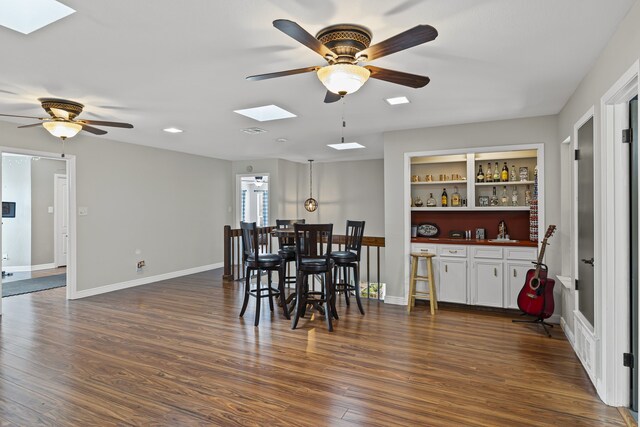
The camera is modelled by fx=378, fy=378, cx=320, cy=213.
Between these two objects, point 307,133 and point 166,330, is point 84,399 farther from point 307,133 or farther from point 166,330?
point 307,133

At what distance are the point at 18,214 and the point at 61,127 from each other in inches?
214

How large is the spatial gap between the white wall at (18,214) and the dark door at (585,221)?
31.8 ft

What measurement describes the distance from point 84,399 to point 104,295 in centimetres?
360

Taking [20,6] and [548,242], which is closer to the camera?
[20,6]

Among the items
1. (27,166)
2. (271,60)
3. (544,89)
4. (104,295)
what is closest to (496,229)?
(544,89)

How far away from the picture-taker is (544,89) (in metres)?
3.55

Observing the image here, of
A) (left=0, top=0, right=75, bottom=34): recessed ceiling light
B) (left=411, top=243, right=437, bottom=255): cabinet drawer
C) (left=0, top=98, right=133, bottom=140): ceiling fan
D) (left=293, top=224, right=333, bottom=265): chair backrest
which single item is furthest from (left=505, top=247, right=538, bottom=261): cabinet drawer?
(left=0, top=0, right=75, bottom=34): recessed ceiling light

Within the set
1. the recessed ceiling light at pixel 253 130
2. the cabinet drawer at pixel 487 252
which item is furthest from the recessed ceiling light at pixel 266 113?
the cabinet drawer at pixel 487 252

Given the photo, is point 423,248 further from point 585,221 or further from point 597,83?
point 597,83

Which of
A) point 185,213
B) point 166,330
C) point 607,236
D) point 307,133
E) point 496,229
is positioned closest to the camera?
point 607,236

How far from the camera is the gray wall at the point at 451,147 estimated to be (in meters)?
4.44

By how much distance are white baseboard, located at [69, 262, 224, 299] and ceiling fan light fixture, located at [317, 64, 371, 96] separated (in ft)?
17.3

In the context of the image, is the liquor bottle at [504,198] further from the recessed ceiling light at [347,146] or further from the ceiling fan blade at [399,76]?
the ceiling fan blade at [399,76]

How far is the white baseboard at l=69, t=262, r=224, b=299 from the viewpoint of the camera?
18.9 ft
